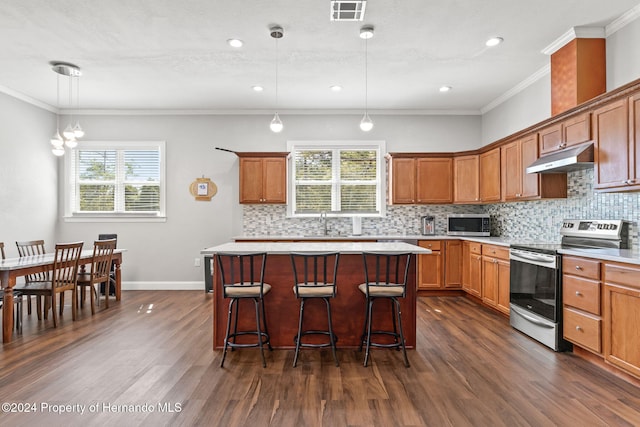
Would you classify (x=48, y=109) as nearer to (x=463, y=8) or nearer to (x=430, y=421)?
(x=463, y=8)

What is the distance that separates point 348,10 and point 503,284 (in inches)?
139

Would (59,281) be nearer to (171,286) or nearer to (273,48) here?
(171,286)

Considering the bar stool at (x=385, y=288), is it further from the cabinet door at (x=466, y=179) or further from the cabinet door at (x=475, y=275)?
the cabinet door at (x=466, y=179)

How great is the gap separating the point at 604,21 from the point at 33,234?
8.00 metres

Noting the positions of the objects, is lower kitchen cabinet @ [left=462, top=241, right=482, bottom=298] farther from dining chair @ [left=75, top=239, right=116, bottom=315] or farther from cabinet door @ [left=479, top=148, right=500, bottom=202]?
dining chair @ [left=75, top=239, right=116, bottom=315]

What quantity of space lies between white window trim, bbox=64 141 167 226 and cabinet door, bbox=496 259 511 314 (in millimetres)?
5326

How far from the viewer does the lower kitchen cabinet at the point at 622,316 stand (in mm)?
2652

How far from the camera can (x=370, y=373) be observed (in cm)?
294

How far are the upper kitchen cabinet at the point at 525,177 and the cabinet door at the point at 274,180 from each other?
3299mm

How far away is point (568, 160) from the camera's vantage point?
355 cm

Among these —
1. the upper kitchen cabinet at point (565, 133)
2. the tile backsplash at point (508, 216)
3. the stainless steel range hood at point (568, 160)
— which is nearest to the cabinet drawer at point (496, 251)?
the tile backsplash at point (508, 216)

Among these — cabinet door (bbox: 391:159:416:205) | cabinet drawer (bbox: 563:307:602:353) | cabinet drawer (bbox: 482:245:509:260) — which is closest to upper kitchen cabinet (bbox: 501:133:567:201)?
cabinet drawer (bbox: 482:245:509:260)

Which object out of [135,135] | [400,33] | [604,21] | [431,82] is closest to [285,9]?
Answer: [400,33]

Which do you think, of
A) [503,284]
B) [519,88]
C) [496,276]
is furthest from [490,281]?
[519,88]
